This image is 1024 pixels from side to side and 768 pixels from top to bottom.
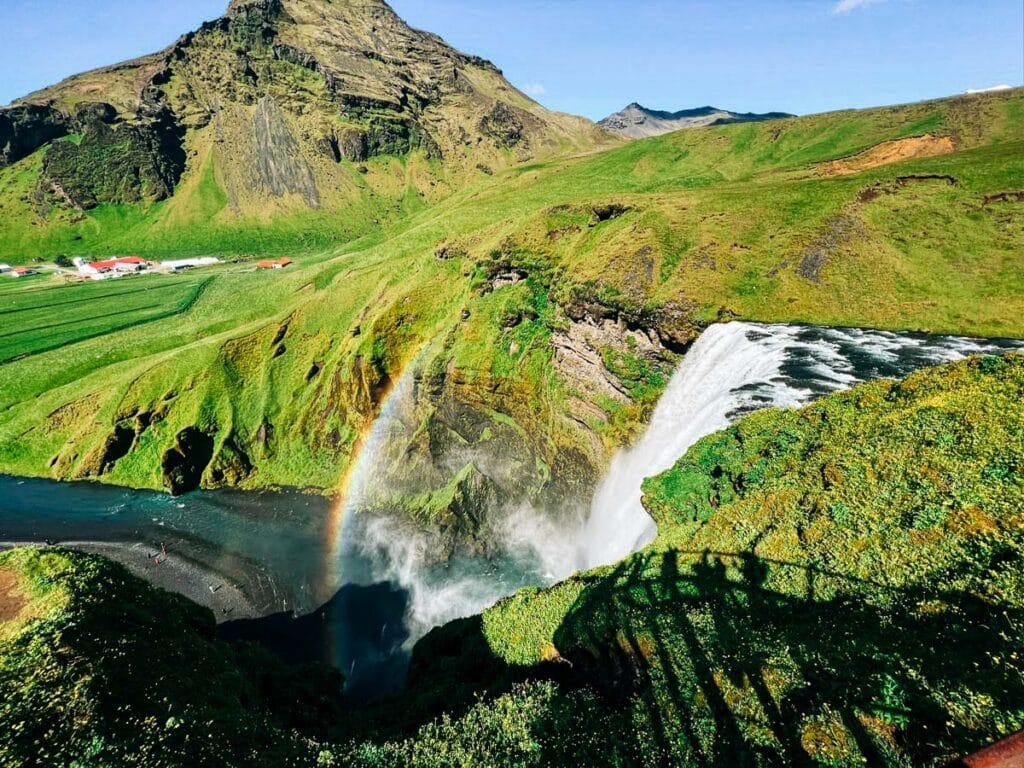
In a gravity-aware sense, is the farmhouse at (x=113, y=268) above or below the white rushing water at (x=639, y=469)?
above

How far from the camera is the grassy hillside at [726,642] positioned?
858 centimetres

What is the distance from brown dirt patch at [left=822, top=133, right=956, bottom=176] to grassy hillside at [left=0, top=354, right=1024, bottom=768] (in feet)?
142

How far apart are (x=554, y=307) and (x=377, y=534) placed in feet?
85.6

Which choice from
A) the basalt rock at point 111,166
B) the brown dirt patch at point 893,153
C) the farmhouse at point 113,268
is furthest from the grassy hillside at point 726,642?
the basalt rock at point 111,166

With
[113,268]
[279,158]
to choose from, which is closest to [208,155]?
[279,158]

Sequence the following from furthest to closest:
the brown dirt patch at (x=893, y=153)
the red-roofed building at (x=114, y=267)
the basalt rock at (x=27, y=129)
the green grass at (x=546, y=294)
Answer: the basalt rock at (x=27, y=129)
the red-roofed building at (x=114, y=267)
the brown dirt patch at (x=893, y=153)
the green grass at (x=546, y=294)

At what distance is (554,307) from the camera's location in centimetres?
4000

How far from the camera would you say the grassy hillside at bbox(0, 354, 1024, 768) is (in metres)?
8.58

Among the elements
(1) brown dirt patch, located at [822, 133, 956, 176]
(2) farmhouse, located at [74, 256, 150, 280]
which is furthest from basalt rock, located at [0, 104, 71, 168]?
(1) brown dirt patch, located at [822, 133, 956, 176]

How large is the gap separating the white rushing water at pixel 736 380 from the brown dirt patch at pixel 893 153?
3146 cm

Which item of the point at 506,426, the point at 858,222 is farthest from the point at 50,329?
the point at 858,222

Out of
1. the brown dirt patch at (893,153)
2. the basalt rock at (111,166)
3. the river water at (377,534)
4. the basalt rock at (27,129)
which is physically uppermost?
the basalt rock at (27,129)

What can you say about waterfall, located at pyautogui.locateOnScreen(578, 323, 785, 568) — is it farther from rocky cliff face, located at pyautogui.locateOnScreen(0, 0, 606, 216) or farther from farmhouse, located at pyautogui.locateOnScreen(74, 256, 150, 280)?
rocky cliff face, located at pyautogui.locateOnScreen(0, 0, 606, 216)

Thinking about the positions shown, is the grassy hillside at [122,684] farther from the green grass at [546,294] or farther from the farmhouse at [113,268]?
the farmhouse at [113,268]
